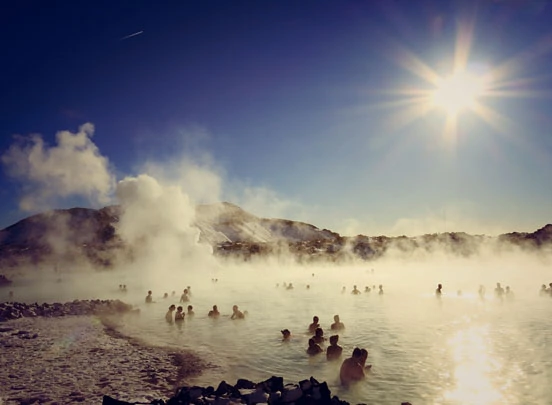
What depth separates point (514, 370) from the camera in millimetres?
11742

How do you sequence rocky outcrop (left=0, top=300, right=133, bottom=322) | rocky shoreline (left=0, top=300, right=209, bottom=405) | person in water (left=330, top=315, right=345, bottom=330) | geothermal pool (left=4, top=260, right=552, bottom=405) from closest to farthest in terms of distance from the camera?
rocky shoreline (left=0, top=300, right=209, bottom=405), geothermal pool (left=4, top=260, right=552, bottom=405), person in water (left=330, top=315, right=345, bottom=330), rocky outcrop (left=0, top=300, right=133, bottom=322)

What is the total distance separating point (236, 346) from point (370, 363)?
500 centimetres

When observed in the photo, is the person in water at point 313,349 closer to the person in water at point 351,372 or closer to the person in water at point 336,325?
the person in water at point 351,372

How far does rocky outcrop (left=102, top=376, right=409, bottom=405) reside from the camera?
775cm

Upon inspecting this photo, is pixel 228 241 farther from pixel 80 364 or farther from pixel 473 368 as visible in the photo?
pixel 473 368

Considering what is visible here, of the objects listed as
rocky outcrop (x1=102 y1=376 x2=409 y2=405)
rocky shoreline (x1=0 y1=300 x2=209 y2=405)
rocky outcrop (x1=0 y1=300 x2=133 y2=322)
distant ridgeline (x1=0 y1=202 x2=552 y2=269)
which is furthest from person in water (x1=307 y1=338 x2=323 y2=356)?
distant ridgeline (x1=0 y1=202 x2=552 y2=269)

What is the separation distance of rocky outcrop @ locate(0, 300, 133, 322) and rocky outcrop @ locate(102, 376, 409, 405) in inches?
586

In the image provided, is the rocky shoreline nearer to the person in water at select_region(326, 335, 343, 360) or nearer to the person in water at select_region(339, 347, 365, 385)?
the person in water at select_region(326, 335, 343, 360)

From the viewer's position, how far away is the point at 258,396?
26.5 ft

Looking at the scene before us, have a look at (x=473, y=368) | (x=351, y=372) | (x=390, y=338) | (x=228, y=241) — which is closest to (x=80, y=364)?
(x=351, y=372)

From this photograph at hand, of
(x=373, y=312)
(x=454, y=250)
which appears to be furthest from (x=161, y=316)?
(x=454, y=250)

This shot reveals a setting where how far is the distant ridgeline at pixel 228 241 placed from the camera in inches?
2483

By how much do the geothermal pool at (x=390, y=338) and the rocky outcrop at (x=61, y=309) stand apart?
1.73 meters

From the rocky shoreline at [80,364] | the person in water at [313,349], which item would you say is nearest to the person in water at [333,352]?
the person in water at [313,349]
